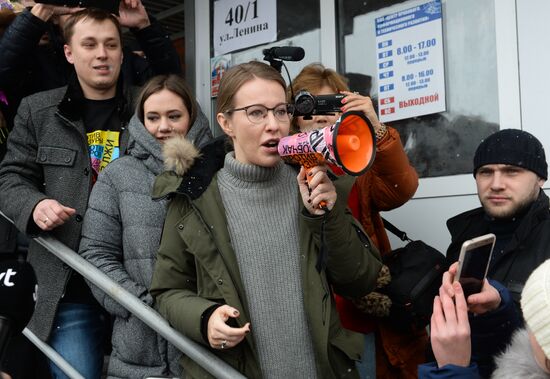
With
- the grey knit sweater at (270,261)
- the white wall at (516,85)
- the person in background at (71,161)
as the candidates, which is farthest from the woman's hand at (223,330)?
the white wall at (516,85)

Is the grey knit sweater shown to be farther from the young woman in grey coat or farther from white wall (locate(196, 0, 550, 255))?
white wall (locate(196, 0, 550, 255))

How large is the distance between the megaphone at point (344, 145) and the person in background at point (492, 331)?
16.4 inches

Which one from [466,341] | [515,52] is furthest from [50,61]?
[466,341]

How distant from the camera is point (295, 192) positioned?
2.39m

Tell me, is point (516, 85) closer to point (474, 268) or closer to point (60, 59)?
point (474, 268)

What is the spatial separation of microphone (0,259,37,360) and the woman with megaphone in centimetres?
58

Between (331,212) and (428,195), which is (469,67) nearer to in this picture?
(428,195)

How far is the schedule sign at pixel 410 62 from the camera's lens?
138 inches

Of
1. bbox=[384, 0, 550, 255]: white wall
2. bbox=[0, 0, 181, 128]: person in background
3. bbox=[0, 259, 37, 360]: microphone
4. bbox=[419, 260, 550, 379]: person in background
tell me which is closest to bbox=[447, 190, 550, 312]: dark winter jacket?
bbox=[419, 260, 550, 379]: person in background

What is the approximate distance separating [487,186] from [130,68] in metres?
1.95

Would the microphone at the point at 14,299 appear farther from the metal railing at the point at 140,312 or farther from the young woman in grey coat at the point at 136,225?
the young woman in grey coat at the point at 136,225

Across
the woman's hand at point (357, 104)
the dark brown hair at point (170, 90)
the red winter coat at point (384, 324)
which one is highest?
the dark brown hair at point (170, 90)

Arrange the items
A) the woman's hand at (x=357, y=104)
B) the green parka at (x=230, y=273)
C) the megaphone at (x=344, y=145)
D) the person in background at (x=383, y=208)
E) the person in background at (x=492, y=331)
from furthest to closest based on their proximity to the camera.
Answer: the person in background at (x=383, y=208)
the woman's hand at (x=357, y=104)
the green parka at (x=230, y=273)
the megaphone at (x=344, y=145)
the person in background at (x=492, y=331)

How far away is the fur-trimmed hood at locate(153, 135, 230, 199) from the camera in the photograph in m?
2.34
